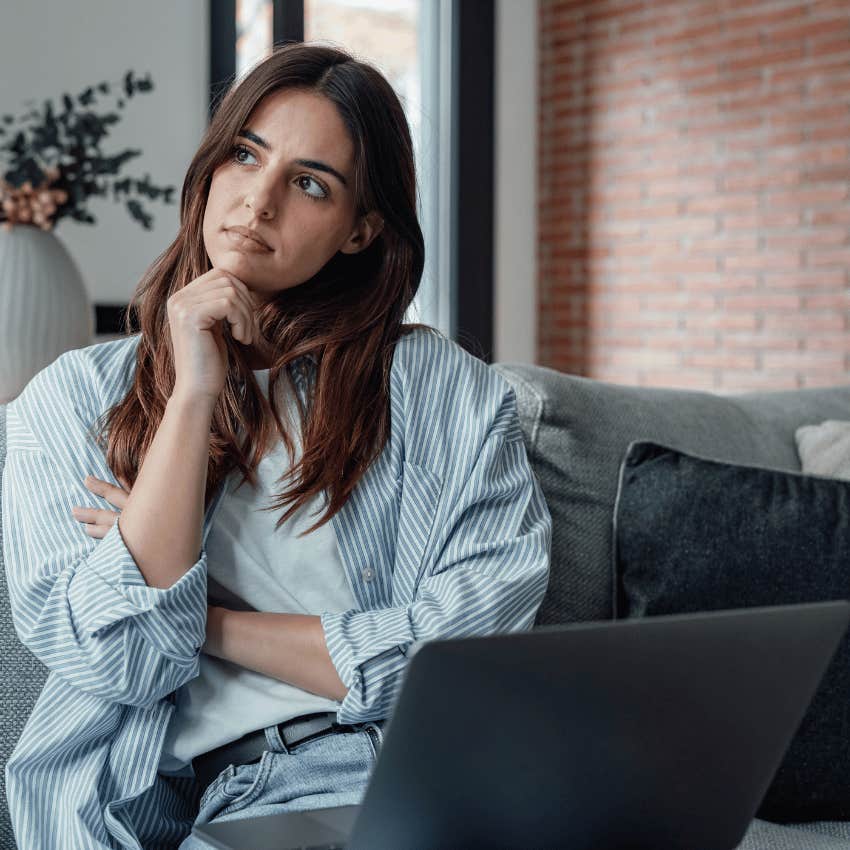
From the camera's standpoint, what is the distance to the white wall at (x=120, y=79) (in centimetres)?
→ 342

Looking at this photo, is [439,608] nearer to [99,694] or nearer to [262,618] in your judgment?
[262,618]

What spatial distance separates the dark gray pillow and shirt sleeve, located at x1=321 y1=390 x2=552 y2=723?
0.79 feet

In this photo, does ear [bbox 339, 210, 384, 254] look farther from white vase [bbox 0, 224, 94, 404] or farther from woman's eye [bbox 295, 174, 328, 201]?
white vase [bbox 0, 224, 94, 404]

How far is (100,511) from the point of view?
1160 millimetres

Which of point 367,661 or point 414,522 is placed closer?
point 367,661

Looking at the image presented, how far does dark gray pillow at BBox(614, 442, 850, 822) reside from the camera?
142cm

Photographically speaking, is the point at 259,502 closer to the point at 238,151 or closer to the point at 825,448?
the point at 238,151

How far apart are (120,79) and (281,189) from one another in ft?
8.40

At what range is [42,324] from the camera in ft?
6.25

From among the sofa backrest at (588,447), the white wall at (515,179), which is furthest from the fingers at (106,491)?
the white wall at (515,179)

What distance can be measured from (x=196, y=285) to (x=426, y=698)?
62 centimetres

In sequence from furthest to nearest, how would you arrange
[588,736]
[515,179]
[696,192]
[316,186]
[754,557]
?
[515,179]
[696,192]
[754,557]
[316,186]
[588,736]

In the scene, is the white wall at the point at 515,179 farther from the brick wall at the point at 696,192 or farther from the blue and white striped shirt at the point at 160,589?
the blue and white striped shirt at the point at 160,589

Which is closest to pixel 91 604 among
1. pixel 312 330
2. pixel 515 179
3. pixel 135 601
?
pixel 135 601
